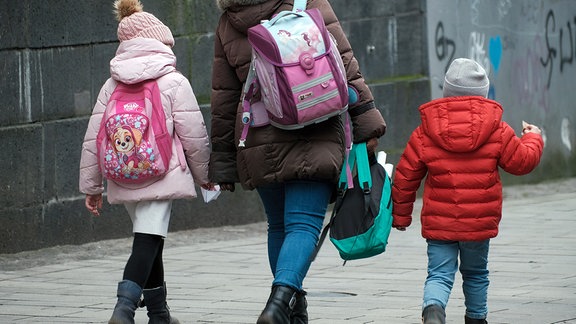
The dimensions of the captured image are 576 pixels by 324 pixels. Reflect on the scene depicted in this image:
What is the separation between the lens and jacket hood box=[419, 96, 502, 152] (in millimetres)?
5961

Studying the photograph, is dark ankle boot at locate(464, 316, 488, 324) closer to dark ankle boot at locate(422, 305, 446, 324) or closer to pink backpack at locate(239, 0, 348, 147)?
dark ankle boot at locate(422, 305, 446, 324)

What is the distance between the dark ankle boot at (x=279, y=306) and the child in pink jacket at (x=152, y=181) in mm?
706

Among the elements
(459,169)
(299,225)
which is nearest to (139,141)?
(299,225)

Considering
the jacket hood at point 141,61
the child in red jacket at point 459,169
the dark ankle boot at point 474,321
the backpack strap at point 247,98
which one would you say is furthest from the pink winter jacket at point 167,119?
the dark ankle boot at point 474,321

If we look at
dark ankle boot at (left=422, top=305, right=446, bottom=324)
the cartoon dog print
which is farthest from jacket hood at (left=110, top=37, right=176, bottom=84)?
dark ankle boot at (left=422, top=305, right=446, bottom=324)

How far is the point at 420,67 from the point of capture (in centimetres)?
1286

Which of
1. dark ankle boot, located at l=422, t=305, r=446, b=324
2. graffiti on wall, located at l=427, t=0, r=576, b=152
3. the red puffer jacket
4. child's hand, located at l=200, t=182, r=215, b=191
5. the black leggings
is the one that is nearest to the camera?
dark ankle boot, located at l=422, t=305, r=446, b=324

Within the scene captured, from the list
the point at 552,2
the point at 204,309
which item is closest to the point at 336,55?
the point at 204,309

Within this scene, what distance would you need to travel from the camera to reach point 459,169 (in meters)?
6.02

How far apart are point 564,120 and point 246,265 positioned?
7.05 m

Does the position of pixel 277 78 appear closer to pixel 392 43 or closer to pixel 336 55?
pixel 336 55

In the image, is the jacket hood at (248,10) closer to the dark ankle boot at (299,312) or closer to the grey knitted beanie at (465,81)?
the grey knitted beanie at (465,81)

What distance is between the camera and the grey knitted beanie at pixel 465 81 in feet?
20.0

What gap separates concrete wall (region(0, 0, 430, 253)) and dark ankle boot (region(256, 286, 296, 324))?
384cm
